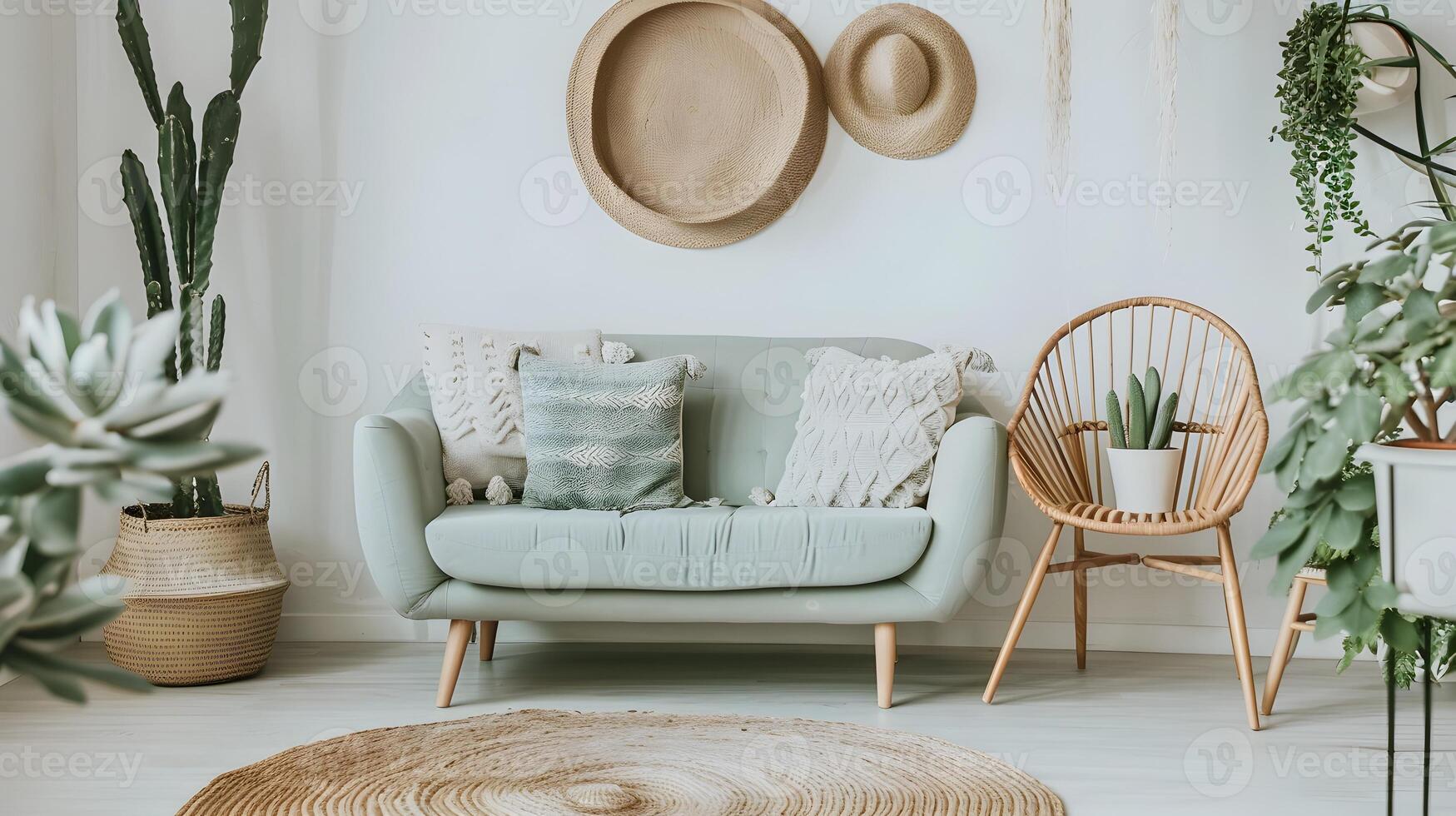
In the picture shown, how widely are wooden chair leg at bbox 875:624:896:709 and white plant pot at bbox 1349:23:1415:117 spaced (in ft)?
6.27

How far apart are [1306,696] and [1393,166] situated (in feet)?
4.92

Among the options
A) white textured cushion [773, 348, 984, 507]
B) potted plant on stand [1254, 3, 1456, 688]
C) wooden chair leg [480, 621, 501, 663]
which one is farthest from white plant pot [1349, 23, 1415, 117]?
wooden chair leg [480, 621, 501, 663]

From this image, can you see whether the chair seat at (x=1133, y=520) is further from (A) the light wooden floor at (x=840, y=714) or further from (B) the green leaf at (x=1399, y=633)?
(B) the green leaf at (x=1399, y=633)

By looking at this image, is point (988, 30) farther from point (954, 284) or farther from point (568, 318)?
point (568, 318)

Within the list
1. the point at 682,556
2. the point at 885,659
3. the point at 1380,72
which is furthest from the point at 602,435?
the point at 1380,72

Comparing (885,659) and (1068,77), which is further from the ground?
(1068,77)

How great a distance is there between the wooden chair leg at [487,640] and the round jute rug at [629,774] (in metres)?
0.61

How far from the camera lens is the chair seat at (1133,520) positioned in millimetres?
2334

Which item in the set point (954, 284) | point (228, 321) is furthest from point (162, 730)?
point (954, 284)

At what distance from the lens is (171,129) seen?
8.97 feet

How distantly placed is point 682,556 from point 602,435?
405mm

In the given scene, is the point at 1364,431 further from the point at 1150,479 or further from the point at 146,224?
the point at 146,224

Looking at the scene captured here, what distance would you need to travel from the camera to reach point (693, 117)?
3180 mm

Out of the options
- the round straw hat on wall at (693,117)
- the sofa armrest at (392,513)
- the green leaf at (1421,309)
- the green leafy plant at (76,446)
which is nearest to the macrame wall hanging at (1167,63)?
the round straw hat on wall at (693,117)
